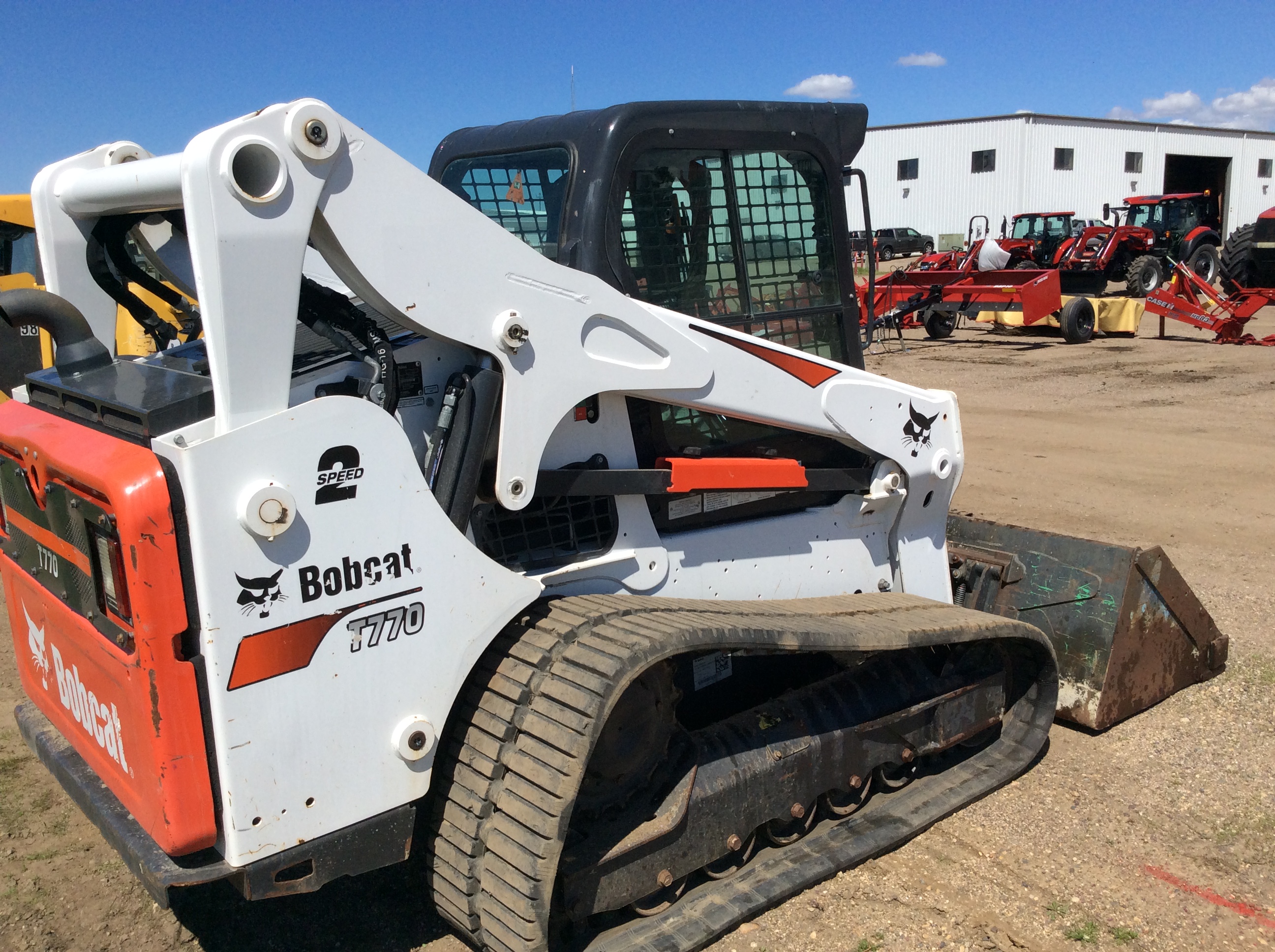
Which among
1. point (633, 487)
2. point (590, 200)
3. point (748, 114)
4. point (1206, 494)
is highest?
point (748, 114)

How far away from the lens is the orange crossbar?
126 inches

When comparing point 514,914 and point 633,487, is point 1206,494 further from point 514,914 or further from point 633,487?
point 514,914

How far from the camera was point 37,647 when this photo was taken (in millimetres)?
3133

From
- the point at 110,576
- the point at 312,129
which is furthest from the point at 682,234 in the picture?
the point at 110,576

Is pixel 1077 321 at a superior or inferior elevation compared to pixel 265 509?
inferior

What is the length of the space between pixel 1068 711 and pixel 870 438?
1.72 meters

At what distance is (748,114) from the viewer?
340 cm

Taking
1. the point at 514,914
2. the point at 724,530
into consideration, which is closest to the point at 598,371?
the point at 724,530

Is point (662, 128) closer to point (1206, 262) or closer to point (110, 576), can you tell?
point (110, 576)

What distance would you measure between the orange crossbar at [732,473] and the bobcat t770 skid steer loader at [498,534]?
1cm

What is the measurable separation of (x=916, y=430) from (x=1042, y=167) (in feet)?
141

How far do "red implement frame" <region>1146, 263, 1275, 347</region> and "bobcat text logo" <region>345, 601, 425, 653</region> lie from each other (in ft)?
56.4

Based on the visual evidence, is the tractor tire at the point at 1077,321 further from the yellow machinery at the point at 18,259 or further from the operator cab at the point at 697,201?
the operator cab at the point at 697,201

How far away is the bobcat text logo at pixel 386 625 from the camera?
8.09 ft
